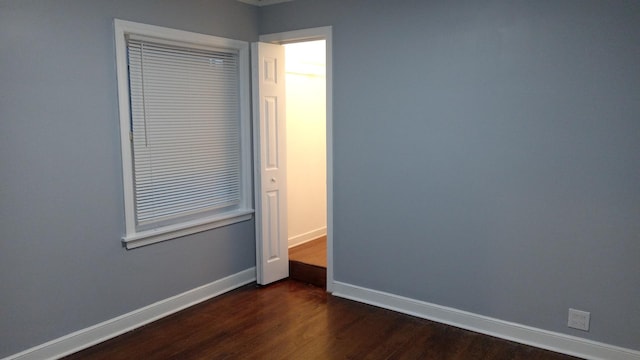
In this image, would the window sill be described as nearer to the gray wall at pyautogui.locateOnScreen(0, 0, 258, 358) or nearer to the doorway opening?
the gray wall at pyautogui.locateOnScreen(0, 0, 258, 358)

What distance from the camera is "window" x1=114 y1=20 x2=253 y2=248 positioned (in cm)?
321

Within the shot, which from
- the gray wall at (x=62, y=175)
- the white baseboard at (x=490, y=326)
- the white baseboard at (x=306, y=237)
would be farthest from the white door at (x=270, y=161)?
the gray wall at (x=62, y=175)

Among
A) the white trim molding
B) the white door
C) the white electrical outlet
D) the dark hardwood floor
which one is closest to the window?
the white door

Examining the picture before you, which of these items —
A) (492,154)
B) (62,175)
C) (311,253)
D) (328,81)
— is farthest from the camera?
(311,253)

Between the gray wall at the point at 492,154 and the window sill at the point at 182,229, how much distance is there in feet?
2.87

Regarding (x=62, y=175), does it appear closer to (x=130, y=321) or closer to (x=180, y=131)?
(x=180, y=131)

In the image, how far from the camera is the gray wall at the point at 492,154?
2.69 meters

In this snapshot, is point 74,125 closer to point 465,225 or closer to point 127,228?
point 127,228

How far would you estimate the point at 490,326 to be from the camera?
10.4 feet

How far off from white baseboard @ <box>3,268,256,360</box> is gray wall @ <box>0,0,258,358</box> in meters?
0.05

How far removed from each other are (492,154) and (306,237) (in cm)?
242

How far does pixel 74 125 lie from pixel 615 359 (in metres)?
3.61

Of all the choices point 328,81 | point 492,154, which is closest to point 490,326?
point 492,154

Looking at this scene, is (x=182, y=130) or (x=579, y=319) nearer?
(x=579, y=319)
